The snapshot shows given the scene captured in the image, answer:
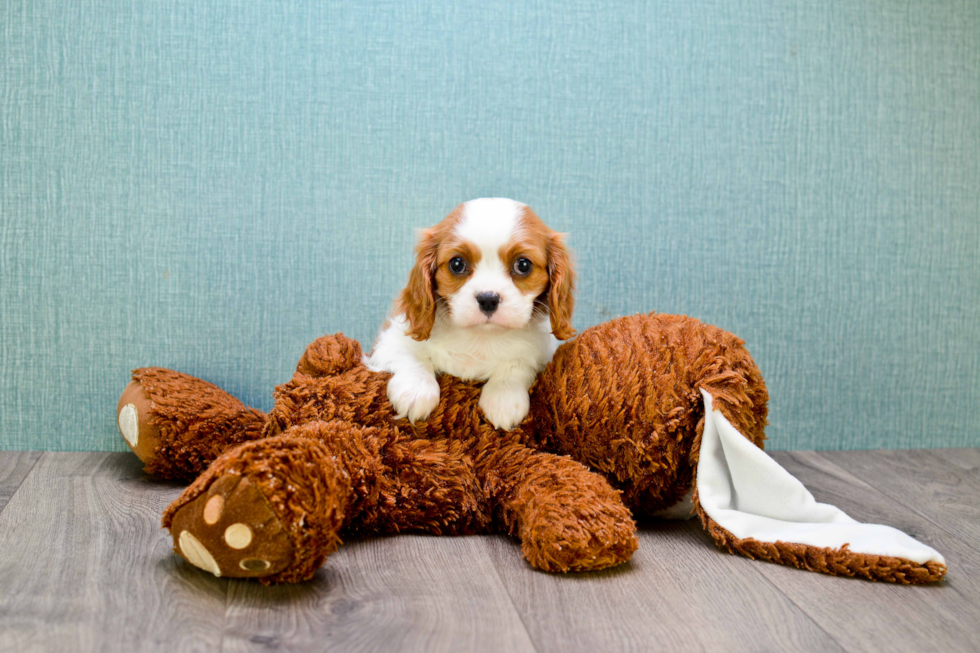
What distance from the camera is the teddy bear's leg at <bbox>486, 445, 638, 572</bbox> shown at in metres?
1.15

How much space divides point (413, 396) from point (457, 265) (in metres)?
0.24

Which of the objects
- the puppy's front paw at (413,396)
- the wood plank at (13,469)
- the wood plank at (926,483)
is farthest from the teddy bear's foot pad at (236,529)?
the wood plank at (926,483)

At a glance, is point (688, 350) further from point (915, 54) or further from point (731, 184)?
point (915, 54)

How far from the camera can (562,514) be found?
118 centimetres

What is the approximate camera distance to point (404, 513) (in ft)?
4.31

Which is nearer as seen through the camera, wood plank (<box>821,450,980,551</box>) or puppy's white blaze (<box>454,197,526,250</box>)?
puppy's white blaze (<box>454,197,526,250</box>)

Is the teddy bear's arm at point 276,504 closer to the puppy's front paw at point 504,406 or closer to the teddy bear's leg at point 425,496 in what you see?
the teddy bear's leg at point 425,496

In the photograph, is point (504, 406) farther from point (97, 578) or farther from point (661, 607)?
point (97, 578)

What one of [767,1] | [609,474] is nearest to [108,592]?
[609,474]

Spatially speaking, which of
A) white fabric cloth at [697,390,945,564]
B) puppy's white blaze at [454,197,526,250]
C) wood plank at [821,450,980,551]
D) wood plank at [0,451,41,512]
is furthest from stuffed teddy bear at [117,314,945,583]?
wood plank at [0,451,41,512]

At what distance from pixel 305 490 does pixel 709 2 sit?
1.50 m

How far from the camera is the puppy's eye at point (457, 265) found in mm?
1349

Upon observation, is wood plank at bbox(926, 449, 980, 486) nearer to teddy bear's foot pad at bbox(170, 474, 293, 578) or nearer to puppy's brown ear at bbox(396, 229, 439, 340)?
puppy's brown ear at bbox(396, 229, 439, 340)

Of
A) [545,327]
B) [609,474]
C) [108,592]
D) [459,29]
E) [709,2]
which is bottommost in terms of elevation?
[108,592]
